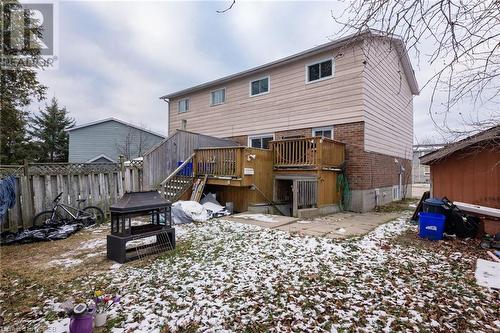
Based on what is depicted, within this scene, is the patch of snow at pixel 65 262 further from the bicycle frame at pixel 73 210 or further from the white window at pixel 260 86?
the white window at pixel 260 86

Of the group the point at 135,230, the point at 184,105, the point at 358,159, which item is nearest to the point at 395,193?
the point at 358,159

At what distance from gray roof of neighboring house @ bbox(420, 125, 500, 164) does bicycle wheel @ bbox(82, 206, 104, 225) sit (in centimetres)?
976

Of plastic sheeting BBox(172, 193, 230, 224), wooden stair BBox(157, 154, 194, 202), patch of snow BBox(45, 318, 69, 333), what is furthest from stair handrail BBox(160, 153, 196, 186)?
patch of snow BBox(45, 318, 69, 333)

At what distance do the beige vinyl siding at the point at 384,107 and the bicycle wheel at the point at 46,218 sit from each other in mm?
10201

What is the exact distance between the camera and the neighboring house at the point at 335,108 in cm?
982

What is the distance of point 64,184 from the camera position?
720 cm

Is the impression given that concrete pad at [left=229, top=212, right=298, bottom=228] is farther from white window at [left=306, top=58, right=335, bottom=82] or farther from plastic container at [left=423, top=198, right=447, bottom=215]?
white window at [left=306, top=58, right=335, bottom=82]

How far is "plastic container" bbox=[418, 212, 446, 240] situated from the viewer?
584cm

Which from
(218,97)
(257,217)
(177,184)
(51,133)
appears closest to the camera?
(257,217)

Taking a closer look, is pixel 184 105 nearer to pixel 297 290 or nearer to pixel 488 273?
pixel 297 290

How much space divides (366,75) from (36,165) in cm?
1101

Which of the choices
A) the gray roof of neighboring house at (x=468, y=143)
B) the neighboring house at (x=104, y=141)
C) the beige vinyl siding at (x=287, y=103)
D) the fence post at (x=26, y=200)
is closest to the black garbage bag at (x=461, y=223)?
the gray roof of neighboring house at (x=468, y=143)

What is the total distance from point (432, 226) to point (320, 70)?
7.34 m

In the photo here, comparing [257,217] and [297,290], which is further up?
[257,217]
